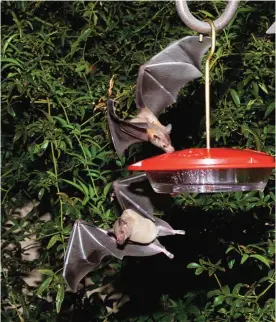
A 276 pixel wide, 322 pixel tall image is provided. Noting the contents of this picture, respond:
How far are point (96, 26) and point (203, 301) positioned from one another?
774mm

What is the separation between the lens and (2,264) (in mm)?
2164

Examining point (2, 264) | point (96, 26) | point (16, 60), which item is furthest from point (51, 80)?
point (2, 264)

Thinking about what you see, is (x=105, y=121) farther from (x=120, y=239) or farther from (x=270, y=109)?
(x=120, y=239)

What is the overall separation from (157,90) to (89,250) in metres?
0.34

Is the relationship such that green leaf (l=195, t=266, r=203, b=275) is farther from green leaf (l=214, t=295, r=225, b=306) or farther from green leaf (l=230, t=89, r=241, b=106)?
green leaf (l=230, t=89, r=241, b=106)

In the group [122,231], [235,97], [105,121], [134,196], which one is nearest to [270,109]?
[235,97]

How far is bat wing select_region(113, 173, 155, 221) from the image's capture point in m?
1.41

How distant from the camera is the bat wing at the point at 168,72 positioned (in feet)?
4.47

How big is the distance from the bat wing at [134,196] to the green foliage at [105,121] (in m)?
0.32

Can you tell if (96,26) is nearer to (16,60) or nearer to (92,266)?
(16,60)

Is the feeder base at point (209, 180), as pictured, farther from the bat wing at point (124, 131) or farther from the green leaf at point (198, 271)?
the green leaf at point (198, 271)

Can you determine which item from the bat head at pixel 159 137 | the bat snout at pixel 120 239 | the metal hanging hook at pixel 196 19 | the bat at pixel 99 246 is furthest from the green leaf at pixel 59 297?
the metal hanging hook at pixel 196 19

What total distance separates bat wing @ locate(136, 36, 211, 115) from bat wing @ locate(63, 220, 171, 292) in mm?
256

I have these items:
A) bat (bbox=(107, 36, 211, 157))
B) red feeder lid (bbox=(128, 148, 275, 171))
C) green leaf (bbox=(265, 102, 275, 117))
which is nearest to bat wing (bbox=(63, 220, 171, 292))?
bat (bbox=(107, 36, 211, 157))
